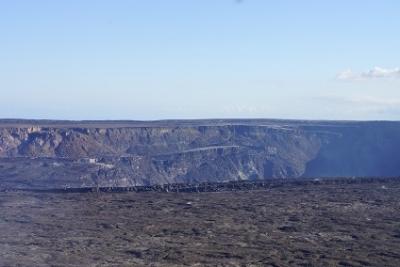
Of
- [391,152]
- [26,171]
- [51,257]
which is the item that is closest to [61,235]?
[51,257]

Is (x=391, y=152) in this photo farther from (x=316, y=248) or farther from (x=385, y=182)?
(x=316, y=248)

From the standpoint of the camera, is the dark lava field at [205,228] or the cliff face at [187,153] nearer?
the dark lava field at [205,228]

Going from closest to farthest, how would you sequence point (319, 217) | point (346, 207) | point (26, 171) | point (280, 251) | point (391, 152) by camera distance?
point (280, 251)
point (319, 217)
point (346, 207)
point (26, 171)
point (391, 152)

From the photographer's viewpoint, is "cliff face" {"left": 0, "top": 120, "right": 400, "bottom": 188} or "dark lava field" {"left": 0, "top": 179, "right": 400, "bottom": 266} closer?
"dark lava field" {"left": 0, "top": 179, "right": 400, "bottom": 266}

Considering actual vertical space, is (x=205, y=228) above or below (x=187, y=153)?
below
